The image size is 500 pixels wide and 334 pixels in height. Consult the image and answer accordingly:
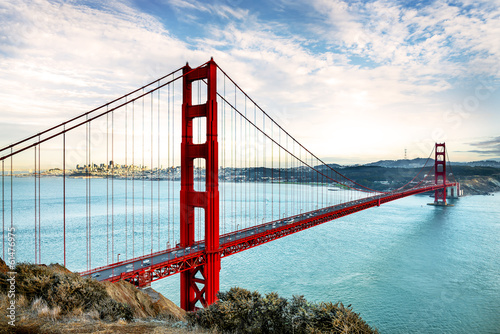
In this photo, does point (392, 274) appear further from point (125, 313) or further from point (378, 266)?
point (125, 313)

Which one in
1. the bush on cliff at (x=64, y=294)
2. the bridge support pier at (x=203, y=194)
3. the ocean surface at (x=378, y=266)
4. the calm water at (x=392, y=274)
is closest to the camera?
the bush on cliff at (x=64, y=294)

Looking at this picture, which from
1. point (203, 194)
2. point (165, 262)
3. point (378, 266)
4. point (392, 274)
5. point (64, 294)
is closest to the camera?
point (64, 294)

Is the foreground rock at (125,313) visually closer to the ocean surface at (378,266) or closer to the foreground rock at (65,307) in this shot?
the foreground rock at (65,307)

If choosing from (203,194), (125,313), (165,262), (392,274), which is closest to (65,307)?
(125,313)

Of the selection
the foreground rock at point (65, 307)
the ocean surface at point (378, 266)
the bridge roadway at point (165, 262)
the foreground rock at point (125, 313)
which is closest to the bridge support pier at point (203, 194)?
the bridge roadway at point (165, 262)

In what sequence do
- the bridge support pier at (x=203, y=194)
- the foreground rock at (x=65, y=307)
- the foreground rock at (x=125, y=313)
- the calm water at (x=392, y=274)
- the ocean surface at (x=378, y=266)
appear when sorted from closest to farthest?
the foreground rock at (x=65, y=307), the foreground rock at (x=125, y=313), the bridge support pier at (x=203, y=194), the calm water at (x=392, y=274), the ocean surface at (x=378, y=266)
